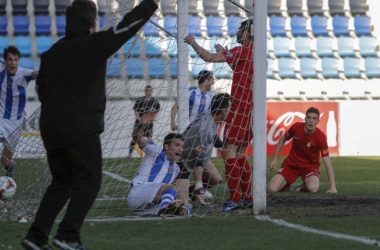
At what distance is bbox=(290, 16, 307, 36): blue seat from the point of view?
21219 mm

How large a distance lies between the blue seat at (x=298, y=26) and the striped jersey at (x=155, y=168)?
580 inches

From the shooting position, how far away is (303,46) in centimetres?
2112

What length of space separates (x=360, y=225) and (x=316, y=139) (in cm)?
405

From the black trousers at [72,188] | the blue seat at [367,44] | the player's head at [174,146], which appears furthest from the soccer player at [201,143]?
the blue seat at [367,44]

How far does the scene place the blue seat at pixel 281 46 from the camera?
21.0 metres

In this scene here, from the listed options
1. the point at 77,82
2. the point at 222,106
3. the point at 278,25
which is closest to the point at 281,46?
the point at 278,25

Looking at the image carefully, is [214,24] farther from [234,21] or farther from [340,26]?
[234,21]

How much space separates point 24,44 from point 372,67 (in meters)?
9.32

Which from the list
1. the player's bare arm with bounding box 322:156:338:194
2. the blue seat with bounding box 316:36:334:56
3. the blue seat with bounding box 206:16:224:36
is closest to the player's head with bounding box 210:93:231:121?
the player's bare arm with bounding box 322:156:338:194

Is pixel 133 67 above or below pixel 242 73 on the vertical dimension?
above

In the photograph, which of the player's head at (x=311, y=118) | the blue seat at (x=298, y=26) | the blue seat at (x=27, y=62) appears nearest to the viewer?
the player's head at (x=311, y=118)

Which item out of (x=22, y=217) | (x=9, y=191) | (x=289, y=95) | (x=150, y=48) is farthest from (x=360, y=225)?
(x=289, y=95)

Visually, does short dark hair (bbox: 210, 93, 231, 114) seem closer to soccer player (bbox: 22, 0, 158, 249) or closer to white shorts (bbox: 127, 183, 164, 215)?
white shorts (bbox: 127, 183, 164, 215)

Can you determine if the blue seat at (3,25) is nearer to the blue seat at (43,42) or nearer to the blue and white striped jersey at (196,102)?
the blue seat at (43,42)
